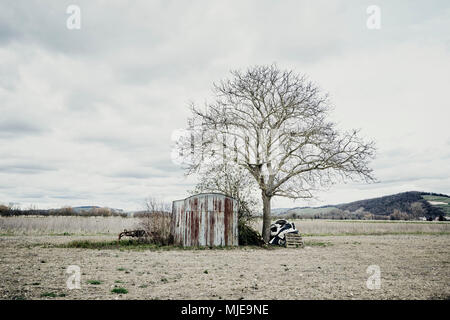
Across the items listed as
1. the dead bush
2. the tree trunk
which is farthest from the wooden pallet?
the dead bush

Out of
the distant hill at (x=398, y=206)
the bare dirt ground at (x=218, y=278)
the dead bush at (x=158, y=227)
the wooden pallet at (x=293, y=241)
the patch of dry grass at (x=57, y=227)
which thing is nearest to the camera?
the bare dirt ground at (x=218, y=278)

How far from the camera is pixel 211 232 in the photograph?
19.8 m

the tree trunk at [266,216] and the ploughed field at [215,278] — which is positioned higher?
the tree trunk at [266,216]

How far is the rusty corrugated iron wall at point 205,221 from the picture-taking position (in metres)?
19.6

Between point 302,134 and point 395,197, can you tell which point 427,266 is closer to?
point 302,134

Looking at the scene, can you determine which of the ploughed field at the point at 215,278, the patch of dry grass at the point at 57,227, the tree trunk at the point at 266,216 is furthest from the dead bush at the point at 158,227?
the patch of dry grass at the point at 57,227

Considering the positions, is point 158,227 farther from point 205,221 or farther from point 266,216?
point 266,216

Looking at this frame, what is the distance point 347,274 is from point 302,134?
1190cm

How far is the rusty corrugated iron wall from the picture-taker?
1962cm

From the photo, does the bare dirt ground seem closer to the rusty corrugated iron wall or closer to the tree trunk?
the rusty corrugated iron wall

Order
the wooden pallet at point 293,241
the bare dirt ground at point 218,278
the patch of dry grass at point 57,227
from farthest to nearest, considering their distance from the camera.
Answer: the patch of dry grass at point 57,227
the wooden pallet at point 293,241
the bare dirt ground at point 218,278

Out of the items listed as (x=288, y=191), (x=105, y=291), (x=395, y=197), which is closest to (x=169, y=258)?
(x=105, y=291)

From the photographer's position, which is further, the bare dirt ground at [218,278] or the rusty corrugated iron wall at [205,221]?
the rusty corrugated iron wall at [205,221]

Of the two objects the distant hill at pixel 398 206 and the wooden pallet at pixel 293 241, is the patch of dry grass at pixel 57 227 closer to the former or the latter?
the wooden pallet at pixel 293 241
